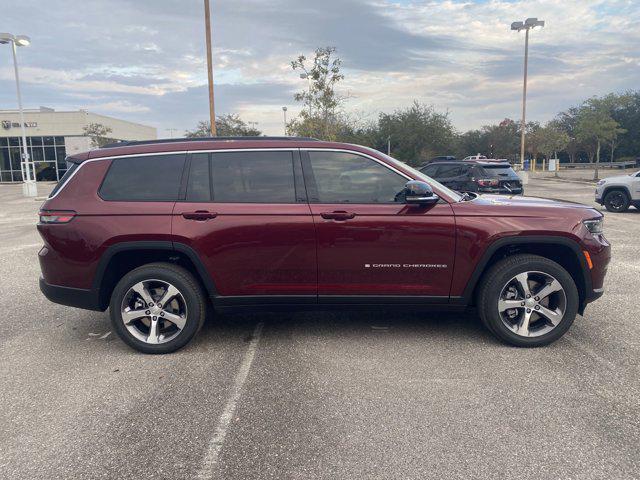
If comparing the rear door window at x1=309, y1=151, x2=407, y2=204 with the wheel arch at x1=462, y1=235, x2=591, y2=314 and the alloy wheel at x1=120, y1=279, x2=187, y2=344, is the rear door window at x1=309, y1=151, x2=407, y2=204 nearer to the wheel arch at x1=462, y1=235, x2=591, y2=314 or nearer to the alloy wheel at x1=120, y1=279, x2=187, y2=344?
the wheel arch at x1=462, y1=235, x2=591, y2=314

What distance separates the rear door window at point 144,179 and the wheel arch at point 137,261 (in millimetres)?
418

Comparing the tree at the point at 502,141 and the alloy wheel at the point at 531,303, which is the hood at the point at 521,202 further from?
the tree at the point at 502,141

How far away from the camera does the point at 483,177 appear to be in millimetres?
14523

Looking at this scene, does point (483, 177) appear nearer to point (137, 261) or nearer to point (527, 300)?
point (527, 300)

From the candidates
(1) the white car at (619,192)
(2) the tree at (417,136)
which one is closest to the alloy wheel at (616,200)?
(1) the white car at (619,192)

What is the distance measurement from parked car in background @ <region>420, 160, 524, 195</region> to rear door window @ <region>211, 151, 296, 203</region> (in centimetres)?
1076

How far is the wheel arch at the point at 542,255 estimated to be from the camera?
433 cm

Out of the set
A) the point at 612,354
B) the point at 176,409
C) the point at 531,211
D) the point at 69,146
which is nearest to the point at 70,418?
the point at 176,409

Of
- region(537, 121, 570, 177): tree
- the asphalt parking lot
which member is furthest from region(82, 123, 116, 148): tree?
the asphalt parking lot

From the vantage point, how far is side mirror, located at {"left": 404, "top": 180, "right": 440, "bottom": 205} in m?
4.15

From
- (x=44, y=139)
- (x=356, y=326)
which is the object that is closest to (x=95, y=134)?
(x=44, y=139)

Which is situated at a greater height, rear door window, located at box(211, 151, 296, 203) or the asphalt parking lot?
rear door window, located at box(211, 151, 296, 203)

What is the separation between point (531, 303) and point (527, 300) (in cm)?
4

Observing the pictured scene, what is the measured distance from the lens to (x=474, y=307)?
4648 millimetres
